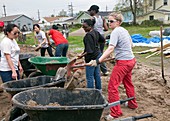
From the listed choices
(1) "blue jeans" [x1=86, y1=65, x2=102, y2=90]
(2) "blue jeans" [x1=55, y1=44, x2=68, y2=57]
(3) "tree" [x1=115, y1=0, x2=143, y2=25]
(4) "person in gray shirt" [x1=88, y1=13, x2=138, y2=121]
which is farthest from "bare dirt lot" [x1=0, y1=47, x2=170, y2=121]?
(3) "tree" [x1=115, y1=0, x2=143, y2=25]

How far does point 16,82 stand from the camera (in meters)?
4.80

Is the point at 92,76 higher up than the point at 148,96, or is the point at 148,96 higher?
the point at 92,76

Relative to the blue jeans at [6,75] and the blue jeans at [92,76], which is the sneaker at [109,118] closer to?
the blue jeans at [92,76]

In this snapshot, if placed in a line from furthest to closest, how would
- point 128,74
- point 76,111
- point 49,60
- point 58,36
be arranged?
1. point 58,36
2. point 49,60
3. point 128,74
4. point 76,111

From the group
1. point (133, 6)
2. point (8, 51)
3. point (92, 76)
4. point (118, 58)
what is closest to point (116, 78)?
point (118, 58)

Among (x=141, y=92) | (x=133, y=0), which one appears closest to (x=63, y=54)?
(x=141, y=92)

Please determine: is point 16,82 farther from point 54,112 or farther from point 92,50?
point 54,112

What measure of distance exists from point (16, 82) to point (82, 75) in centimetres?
311

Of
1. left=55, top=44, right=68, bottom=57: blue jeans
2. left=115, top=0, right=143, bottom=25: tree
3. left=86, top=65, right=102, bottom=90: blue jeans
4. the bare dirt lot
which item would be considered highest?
left=115, top=0, right=143, bottom=25: tree

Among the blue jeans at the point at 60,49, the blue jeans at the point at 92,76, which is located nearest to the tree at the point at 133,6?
the blue jeans at the point at 60,49

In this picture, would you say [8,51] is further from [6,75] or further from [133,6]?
[133,6]

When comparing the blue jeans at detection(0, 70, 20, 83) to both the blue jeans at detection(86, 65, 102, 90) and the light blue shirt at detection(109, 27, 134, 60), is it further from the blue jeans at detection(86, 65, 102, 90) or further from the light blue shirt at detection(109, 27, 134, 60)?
the light blue shirt at detection(109, 27, 134, 60)

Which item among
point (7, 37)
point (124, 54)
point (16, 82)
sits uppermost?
point (7, 37)

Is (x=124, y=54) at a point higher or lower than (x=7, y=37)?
lower
